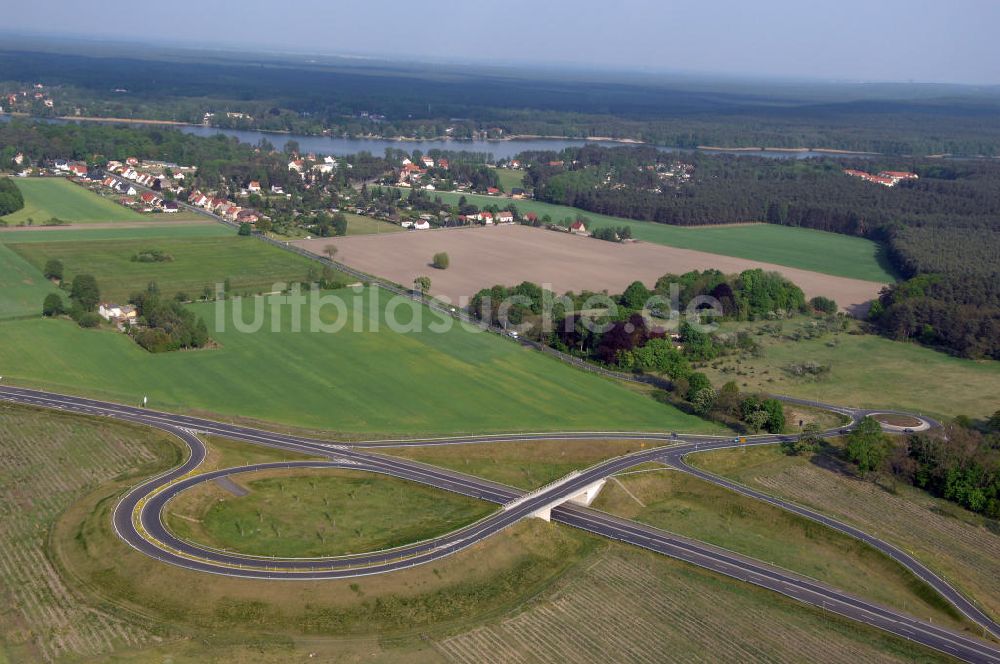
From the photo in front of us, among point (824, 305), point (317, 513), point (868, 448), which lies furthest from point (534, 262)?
point (317, 513)

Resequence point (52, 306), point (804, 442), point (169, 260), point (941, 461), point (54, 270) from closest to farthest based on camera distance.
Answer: point (941, 461), point (804, 442), point (52, 306), point (54, 270), point (169, 260)

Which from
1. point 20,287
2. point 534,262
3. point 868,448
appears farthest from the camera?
point 534,262

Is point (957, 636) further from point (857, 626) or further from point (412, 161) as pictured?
point (412, 161)

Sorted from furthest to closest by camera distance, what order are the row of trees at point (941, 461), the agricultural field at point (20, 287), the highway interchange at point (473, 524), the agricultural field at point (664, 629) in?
the agricultural field at point (20, 287)
the row of trees at point (941, 461)
the highway interchange at point (473, 524)
the agricultural field at point (664, 629)

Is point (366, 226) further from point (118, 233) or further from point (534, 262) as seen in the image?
point (118, 233)

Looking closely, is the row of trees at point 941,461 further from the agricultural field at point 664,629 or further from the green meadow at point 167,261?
the green meadow at point 167,261

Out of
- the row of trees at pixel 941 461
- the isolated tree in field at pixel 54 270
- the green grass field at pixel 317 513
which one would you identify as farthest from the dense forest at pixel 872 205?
the isolated tree in field at pixel 54 270

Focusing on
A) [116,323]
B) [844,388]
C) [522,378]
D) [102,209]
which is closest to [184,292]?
[116,323]
